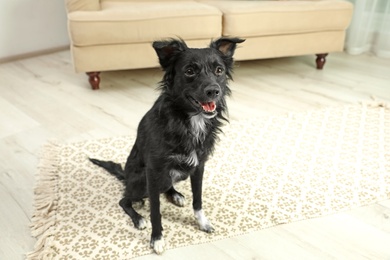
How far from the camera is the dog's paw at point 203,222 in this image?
1.71 m

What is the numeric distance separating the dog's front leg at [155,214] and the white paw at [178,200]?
0.27m

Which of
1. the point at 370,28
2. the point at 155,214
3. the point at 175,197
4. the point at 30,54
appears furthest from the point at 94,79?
the point at 370,28

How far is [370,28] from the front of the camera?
4078 mm

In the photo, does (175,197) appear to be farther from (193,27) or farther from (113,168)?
(193,27)

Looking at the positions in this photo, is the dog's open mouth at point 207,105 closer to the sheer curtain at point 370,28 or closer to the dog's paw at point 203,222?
the dog's paw at point 203,222

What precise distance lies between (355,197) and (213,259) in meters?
0.85

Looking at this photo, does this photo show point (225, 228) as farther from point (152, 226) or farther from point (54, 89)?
point (54, 89)

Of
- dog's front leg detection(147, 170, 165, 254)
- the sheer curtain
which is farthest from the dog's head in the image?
the sheer curtain

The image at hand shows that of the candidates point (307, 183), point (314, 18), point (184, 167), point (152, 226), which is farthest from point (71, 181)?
point (314, 18)

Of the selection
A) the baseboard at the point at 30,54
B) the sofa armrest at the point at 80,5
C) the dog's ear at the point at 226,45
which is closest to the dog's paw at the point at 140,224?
the dog's ear at the point at 226,45

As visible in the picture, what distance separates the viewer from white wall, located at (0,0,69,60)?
372cm

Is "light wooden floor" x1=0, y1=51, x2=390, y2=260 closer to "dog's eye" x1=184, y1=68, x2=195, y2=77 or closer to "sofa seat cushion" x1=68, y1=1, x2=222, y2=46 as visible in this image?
"sofa seat cushion" x1=68, y1=1, x2=222, y2=46

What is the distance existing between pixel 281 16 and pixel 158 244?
2.35 metres

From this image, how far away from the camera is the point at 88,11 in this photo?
9.39 feet
